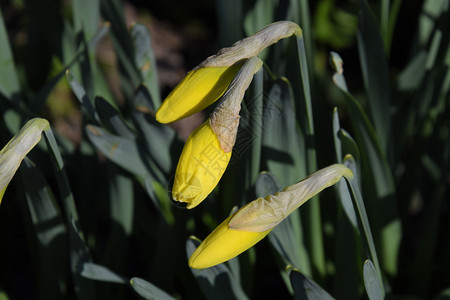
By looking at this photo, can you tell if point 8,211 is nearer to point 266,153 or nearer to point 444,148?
point 266,153

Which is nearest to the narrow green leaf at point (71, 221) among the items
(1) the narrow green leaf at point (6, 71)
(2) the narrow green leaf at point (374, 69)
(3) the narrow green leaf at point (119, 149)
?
(3) the narrow green leaf at point (119, 149)

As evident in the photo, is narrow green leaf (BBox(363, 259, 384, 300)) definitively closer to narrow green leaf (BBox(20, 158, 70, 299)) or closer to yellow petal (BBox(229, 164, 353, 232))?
yellow petal (BBox(229, 164, 353, 232))

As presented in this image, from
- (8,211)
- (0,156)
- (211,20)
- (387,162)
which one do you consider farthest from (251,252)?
(211,20)

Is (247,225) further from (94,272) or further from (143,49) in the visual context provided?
(143,49)

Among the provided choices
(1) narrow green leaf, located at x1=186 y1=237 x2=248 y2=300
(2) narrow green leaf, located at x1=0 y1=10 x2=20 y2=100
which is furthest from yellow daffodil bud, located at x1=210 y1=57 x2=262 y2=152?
(2) narrow green leaf, located at x1=0 y1=10 x2=20 y2=100

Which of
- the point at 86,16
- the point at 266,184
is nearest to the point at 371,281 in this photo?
the point at 266,184

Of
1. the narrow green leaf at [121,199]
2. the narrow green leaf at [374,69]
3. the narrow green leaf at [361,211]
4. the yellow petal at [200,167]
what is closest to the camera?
the yellow petal at [200,167]

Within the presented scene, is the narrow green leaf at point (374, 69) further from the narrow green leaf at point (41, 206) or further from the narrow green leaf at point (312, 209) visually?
the narrow green leaf at point (41, 206)
